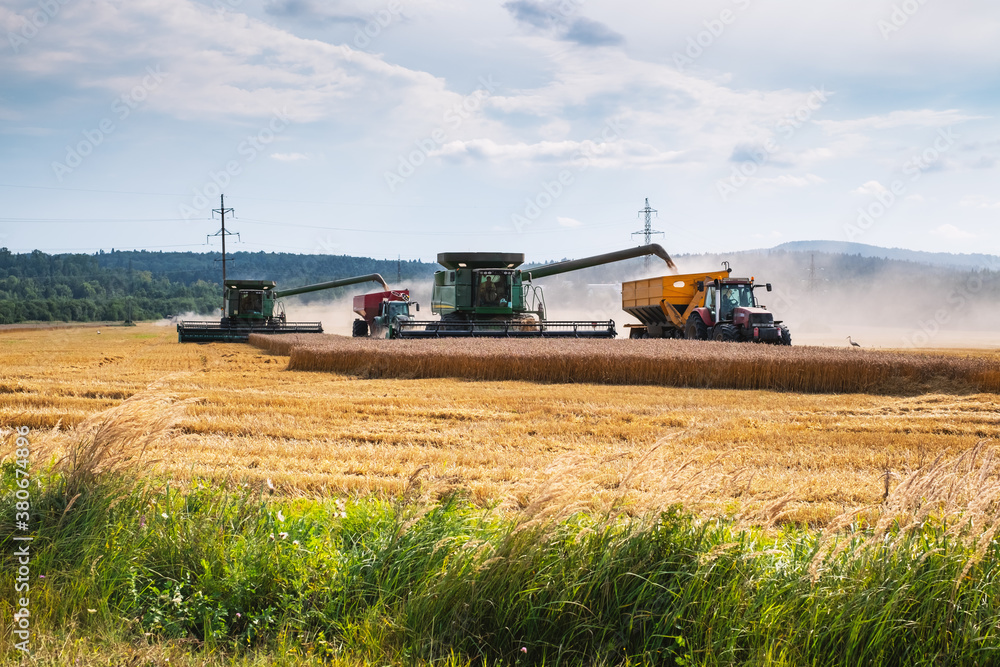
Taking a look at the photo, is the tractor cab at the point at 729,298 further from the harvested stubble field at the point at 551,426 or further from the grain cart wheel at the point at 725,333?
the harvested stubble field at the point at 551,426

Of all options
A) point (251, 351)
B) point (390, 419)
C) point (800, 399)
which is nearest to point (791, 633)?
point (390, 419)

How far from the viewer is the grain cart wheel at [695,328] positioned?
946 inches

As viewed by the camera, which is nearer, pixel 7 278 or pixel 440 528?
pixel 440 528

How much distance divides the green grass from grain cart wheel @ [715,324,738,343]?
18524 mm

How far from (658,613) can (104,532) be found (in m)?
3.14

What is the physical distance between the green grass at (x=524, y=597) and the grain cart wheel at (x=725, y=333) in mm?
18524

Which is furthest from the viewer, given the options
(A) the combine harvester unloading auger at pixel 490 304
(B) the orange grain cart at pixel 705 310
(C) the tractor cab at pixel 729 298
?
(A) the combine harvester unloading auger at pixel 490 304

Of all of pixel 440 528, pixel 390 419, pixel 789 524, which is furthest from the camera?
pixel 390 419

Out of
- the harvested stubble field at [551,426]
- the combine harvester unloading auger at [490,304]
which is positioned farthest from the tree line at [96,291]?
the harvested stubble field at [551,426]

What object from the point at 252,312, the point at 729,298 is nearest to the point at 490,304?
the point at 729,298

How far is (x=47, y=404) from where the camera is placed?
40.3ft

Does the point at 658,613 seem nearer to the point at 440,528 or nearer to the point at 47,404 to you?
the point at 440,528

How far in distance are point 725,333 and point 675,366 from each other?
6.56 meters

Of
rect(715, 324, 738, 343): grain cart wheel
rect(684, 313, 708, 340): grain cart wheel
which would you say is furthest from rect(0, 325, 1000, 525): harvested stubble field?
rect(684, 313, 708, 340): grain cart wheel
